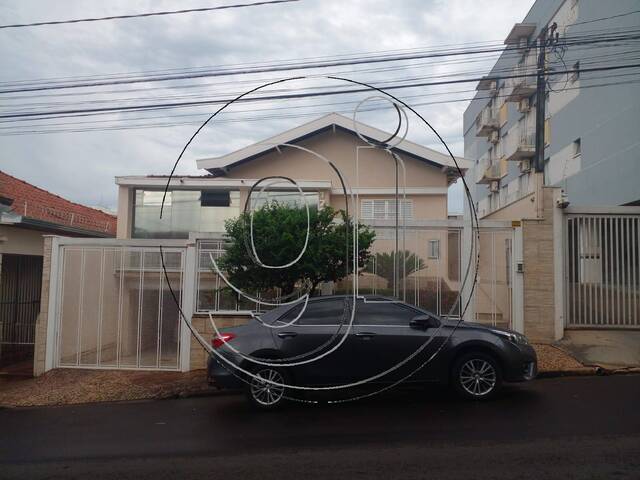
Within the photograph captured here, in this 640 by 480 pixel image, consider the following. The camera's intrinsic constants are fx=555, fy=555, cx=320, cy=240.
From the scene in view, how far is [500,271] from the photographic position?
414 inches

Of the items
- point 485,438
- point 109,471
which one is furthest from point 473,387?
point 109,471

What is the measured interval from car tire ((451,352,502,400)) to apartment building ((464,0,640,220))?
180 inches

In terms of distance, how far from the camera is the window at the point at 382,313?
24.4 feet

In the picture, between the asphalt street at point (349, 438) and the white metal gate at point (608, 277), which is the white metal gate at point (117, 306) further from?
the white metal gate at point (608, 277)

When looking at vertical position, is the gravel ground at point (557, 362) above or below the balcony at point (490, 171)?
below

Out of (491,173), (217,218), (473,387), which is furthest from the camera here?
(491,173)

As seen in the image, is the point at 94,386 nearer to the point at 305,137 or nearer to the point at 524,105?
the point at 305,137

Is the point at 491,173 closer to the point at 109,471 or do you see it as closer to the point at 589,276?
the point at 589,276

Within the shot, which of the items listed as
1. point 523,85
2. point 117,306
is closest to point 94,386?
point 117,306

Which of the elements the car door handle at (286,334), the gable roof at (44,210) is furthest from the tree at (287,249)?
the gable roof at (44,210)

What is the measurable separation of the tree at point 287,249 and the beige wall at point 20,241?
529 centimetres

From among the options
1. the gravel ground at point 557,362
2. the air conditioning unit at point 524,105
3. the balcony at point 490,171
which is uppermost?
the air conditioning unit at point 524,105

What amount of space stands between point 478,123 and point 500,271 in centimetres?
3013

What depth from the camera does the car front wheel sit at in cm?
709
